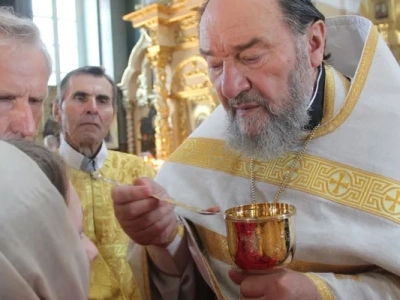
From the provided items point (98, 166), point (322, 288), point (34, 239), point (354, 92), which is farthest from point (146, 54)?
point (34, 239)

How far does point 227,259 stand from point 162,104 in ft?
23.7

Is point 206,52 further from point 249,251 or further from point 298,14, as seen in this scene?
point 249,251

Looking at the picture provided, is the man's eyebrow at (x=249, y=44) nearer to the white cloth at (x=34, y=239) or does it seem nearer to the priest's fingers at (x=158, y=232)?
the priest's fingers at (x=158, y=232)

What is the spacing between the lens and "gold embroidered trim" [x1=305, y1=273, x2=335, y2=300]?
1.40m

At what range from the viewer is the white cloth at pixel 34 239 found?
2.31 ft

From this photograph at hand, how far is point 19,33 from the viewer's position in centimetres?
158

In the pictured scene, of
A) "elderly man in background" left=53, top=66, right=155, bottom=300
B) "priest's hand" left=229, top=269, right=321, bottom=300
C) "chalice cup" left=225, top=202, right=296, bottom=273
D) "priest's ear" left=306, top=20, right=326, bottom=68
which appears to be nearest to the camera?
"chalice cup" left=225, top=202, right=296, bottom=273

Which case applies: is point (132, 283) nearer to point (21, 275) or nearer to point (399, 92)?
point (399, 92)

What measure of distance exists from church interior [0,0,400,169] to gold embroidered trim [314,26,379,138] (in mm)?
3544

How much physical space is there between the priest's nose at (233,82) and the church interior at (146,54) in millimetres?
3898

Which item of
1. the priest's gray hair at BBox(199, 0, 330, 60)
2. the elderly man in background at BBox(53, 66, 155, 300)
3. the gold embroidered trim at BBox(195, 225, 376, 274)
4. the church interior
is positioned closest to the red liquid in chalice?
the gold embroidered trim at BBox(195, 225, 376, 274)

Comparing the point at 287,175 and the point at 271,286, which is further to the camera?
the point at 287,175

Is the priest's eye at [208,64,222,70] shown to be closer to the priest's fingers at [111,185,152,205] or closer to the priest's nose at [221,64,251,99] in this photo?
the priest's nose at [221,64,251,99]

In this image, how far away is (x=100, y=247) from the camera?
297cm
